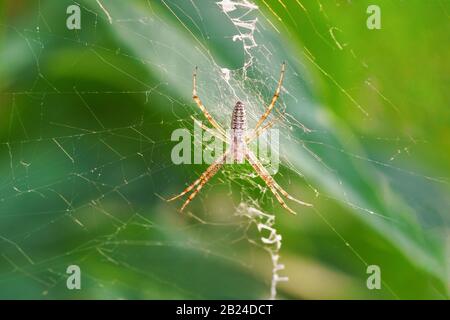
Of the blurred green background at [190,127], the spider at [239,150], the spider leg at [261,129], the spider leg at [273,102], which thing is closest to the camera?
the blurred green background at [190,127]

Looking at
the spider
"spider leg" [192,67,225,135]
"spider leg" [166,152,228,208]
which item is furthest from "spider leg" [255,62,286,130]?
"spider leg" [166,152,228,208]

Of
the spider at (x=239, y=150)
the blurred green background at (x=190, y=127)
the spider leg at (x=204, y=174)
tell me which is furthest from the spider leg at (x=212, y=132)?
the blurred green background at (x=190, y=127)

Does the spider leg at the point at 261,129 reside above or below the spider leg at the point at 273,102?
below

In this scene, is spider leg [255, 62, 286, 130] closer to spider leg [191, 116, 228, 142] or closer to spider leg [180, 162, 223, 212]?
spider leg [191, 116, 228, 142]

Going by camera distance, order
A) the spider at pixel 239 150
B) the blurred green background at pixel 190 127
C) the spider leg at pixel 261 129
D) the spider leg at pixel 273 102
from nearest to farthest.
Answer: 1. the blurred green background at pixel 190 127
2. the spider leg at pixel 273 102
3. the spider at pixel 239 150
4. the spider leg at pixel 261 129

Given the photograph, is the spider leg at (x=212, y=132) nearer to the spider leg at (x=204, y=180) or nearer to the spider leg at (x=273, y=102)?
the spider leg at (x=204, y=180)

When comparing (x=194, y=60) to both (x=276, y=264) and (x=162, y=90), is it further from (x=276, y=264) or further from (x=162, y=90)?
(x=276, y=264)

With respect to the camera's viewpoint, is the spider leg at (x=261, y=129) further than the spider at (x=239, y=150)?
Yes
